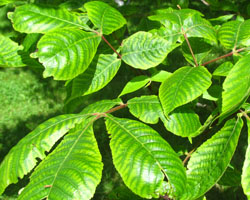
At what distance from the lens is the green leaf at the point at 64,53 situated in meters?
0.94

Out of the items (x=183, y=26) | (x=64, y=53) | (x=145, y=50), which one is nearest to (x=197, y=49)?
(x=183, y=26)

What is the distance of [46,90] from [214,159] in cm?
383

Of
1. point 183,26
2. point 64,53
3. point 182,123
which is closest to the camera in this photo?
point 64,53

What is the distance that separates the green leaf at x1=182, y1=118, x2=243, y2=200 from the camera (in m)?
0.92

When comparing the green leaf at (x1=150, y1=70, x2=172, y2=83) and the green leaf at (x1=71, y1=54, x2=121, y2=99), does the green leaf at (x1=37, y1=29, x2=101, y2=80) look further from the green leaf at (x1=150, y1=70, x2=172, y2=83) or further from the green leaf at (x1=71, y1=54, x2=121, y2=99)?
the green leaf at (x1=150, y1=70, x2=172, y2=83)

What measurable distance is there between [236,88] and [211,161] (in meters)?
0.25

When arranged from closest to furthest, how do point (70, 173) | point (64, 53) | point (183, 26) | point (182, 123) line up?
point (70, 173) → point (64, 53) → point (182, 123) → point (183, 26)

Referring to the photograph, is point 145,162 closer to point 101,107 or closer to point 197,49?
point 101,107

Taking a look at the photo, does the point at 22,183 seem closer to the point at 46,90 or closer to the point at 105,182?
the point at 105,182

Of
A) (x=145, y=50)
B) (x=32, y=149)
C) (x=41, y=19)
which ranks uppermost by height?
(x=41, y=19)

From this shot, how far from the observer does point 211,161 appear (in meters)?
0.96

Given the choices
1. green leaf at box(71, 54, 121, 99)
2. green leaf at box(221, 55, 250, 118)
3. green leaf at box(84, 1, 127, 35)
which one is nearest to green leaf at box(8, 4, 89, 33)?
green leaf at box(84, 1, 127, 35)

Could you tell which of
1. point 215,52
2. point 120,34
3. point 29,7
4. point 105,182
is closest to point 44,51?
point 29,7

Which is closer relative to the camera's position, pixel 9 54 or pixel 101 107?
pixel 101 107
